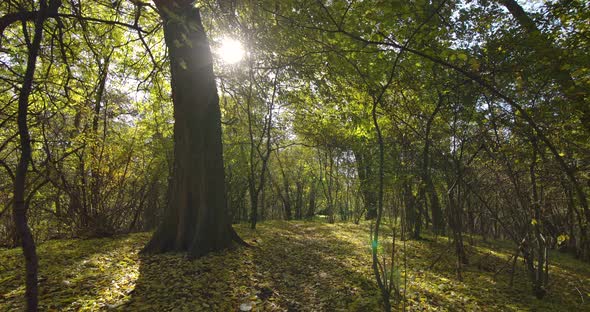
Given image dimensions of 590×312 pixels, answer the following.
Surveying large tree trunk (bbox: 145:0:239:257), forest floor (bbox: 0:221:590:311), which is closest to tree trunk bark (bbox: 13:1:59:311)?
forest floor (bbox: 0:221:590:311)

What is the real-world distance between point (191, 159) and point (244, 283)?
2.74 metres

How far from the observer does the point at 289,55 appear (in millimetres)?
5559

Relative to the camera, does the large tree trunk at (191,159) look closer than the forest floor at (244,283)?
No

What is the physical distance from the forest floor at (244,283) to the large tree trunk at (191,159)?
0.47 metres

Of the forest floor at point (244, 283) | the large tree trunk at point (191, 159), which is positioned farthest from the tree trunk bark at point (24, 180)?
the large tree trunk at point (191, 159)

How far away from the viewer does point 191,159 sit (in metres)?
5.91

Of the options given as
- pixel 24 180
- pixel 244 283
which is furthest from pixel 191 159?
pixel 24 180

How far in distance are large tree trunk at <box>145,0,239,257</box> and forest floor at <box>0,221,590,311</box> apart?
47 centimetres

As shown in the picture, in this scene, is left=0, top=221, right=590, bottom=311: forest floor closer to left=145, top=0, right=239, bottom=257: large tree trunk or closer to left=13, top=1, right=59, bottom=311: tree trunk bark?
left=145, top=0, right=239, bottom=257: large tree trunk

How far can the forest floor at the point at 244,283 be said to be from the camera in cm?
387

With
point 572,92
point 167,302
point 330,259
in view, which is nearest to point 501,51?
point 572,92

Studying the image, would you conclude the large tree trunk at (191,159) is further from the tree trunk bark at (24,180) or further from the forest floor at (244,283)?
the tree trunk bark at (24,180)

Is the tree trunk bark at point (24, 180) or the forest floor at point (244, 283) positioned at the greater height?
the tree trunk bark at point (24, 180)

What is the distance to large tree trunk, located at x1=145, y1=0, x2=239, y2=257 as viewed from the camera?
5.88m
